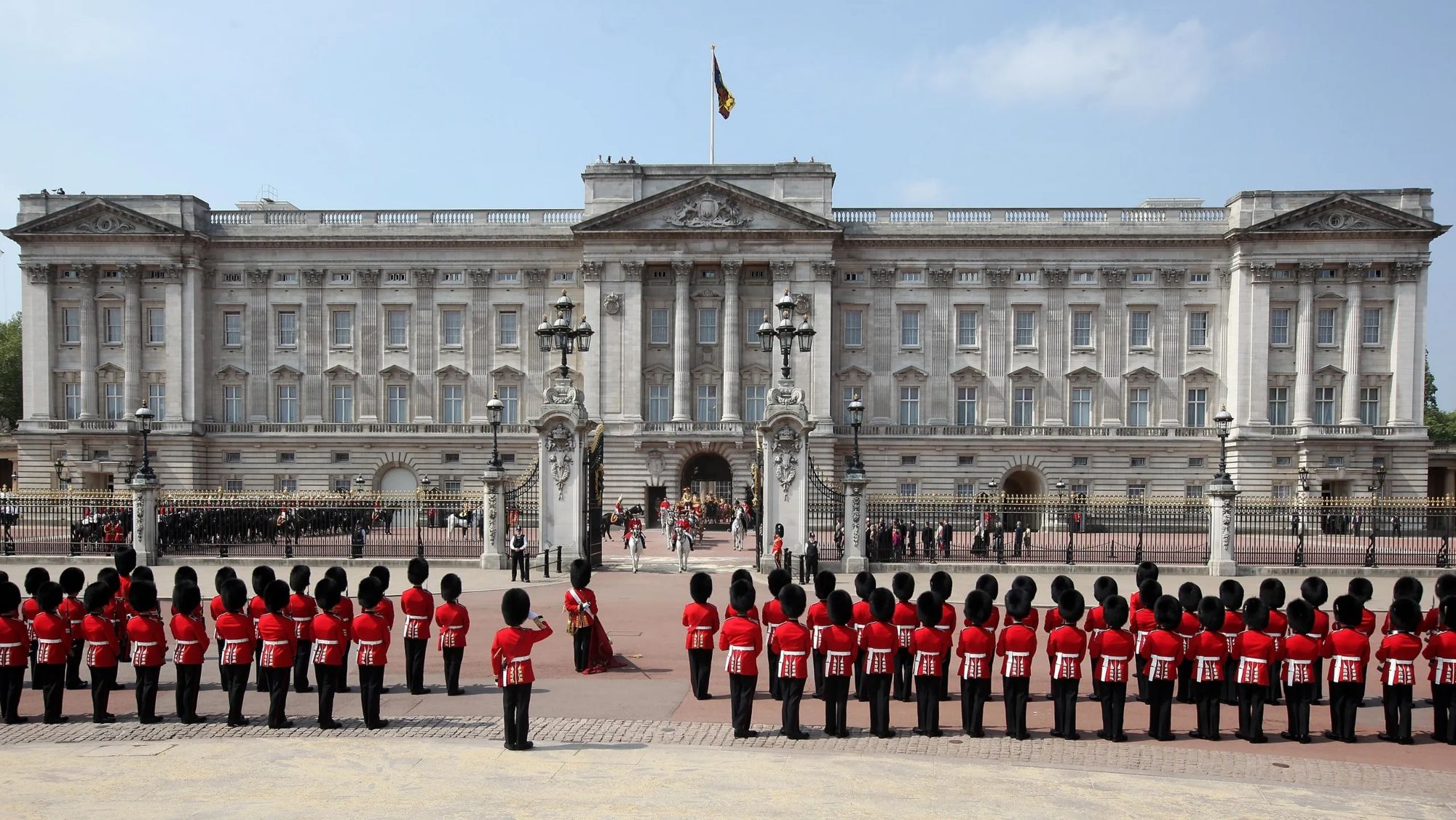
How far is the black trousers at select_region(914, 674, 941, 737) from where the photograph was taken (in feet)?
35.6

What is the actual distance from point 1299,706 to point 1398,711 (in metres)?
1.15

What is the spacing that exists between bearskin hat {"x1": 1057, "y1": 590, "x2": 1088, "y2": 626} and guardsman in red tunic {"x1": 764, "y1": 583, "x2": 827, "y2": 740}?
255 centimetres

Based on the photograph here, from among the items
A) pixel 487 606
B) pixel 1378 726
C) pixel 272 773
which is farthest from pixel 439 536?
pixel 1378 726

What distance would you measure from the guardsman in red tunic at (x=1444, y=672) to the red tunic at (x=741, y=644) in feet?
21.4

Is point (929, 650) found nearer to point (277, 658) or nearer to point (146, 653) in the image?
point (277, 658)

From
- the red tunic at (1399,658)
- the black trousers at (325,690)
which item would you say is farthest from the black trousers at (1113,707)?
the black trousers at (325,690)

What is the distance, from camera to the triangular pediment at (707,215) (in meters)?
49.2

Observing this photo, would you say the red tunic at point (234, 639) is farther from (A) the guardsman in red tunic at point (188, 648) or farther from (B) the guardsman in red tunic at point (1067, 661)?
(B) the guardsman in red tunic at point (1067, 661)

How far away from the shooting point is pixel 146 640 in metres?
11.1

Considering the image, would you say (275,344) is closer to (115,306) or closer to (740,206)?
(115,306)

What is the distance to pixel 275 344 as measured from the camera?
172ft

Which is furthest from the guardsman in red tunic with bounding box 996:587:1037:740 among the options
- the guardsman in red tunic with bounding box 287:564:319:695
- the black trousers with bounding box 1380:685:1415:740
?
the guardsman in red tunic with bounding box 287:564:319:695

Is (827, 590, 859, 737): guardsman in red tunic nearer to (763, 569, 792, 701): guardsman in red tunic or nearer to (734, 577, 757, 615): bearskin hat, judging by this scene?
(734, 577, 757, 615): bearskin hat

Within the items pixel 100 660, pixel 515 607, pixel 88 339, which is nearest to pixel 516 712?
pixel 515 607
